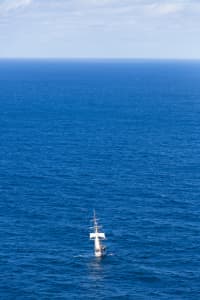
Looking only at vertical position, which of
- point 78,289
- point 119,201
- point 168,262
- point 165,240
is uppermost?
→ point 119,201

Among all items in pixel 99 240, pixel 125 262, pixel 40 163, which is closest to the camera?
pixel 125 262

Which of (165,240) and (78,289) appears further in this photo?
(165,240)

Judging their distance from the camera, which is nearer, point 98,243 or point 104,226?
point 98,243

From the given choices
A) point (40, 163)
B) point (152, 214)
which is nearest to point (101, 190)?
point (152, 214)

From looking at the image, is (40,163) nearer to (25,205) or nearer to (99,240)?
(25,205)

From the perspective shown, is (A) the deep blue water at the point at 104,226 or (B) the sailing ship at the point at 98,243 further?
(B) the sailing ship at the point at 98,243

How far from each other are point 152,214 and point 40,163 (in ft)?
190

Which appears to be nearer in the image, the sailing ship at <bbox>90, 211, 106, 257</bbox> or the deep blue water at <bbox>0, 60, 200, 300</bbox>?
the deep blue water at <bbox>0, 60, 200, 300</bbox>

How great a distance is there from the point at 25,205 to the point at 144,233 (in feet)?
112

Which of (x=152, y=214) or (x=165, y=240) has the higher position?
(x=152, y=214)

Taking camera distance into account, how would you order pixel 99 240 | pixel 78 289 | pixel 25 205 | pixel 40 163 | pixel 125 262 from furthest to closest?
pixel 40 163, pixel 25 205, pixel 99 240, pixel 125 262, pixel 78 289

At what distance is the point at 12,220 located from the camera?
466 ft

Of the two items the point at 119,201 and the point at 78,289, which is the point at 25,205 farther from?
the point at 78,289

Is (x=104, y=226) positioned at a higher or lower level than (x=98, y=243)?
higher
